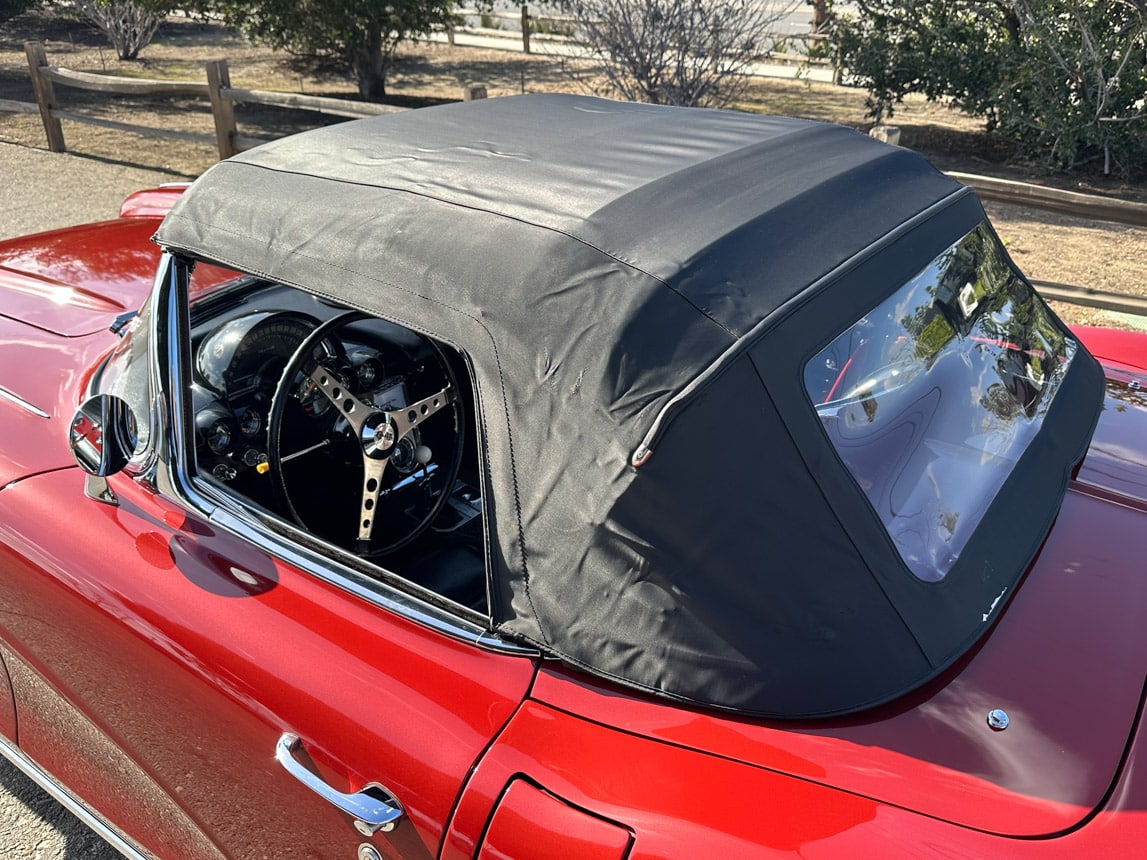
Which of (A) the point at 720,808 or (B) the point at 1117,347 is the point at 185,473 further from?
(B) the point at 1117,347

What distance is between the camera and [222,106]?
881 cm

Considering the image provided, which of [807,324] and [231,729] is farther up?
[807,324]

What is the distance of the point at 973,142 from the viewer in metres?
10.4

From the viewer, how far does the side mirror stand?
1983mm

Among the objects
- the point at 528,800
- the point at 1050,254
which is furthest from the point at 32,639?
the point at 1050,254

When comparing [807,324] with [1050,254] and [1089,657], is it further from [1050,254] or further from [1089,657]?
[1050,254]

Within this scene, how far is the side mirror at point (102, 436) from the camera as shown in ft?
6.51

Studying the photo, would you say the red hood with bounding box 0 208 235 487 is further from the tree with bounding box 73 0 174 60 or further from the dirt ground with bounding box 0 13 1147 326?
the tree with bounding box 73 0 174 60

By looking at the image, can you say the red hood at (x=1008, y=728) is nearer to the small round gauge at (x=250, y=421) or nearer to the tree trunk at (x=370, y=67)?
the small round gauge at (x=250, y=421)

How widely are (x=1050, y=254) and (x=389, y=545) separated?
650 cm

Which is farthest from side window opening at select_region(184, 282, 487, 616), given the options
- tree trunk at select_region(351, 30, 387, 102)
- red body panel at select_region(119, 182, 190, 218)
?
tree trunk at select_region(351, 30, 387, 102)

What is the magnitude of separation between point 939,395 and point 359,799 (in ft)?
4.25

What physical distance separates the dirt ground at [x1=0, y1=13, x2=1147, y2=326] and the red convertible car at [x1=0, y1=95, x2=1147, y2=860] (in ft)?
14.9

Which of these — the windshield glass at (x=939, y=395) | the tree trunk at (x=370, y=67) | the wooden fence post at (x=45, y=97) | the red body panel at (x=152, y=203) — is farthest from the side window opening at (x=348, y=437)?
the tree trunk at (x=370, y=67)
